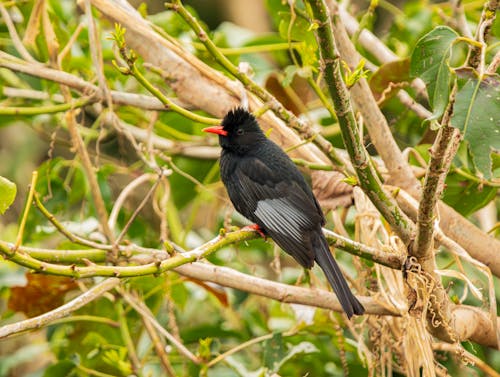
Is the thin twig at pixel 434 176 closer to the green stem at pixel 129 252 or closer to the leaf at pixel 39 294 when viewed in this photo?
the green stem at pixel 129 252

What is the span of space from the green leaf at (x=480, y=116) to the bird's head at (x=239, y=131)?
4.86 feet

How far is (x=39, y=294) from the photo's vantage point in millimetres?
3441

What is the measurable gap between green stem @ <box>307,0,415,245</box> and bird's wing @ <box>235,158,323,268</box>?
1.63ft

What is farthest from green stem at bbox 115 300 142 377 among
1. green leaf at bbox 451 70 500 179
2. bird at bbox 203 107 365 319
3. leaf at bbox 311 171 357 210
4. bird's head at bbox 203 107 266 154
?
green leaf at bbox 451 70 500 179

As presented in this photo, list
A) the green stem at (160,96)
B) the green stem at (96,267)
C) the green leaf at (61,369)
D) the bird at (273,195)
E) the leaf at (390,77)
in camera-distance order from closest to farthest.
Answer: the green stem at (96,267) < the green stem at (160,96) < the bird at (273,195) < the leaf at (390,77) < the green leaf at (61,369)

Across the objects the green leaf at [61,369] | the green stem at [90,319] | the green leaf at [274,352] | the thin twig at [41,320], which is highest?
the thin twig at [41,320]

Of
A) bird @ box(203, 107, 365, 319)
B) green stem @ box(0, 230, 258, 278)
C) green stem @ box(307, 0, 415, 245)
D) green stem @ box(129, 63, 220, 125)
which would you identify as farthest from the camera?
bird @ box(203, 107, 365, 319)

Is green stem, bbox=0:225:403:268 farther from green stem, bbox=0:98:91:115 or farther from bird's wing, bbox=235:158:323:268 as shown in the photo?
green stem, bbox=0:98:91:115

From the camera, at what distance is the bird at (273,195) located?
2.86 metres

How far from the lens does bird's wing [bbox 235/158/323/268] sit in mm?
2883

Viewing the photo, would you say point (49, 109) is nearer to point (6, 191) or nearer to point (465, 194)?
point (6, 191)

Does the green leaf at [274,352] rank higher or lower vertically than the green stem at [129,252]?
lower

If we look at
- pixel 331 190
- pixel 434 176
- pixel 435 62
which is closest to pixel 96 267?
pixel 434 176

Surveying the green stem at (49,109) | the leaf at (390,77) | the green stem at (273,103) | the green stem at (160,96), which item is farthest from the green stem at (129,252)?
the leaf at (390,77)
